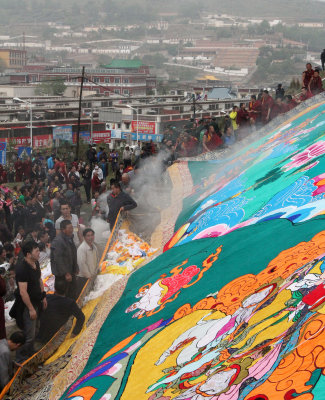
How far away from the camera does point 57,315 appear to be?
281 inches

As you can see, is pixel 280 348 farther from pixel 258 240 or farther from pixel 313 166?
pixel 313 166

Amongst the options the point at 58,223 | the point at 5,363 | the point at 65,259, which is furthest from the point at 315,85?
the point at 5,363

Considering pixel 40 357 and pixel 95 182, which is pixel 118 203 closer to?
pixel 40 357

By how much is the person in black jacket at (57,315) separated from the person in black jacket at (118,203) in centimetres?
282

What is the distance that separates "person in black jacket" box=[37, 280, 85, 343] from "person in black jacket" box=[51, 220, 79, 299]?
1.02ft

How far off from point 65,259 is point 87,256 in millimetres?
713

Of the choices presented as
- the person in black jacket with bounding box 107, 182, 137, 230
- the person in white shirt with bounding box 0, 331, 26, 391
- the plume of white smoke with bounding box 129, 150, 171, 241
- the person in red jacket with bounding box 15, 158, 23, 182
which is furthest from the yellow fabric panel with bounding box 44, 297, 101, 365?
the person in red jacket with bounding box 15, 158, 23, 182

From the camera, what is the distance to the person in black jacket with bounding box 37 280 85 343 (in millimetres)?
6993

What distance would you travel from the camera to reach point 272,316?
4.65 meters

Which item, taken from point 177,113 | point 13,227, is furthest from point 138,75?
point 13,227

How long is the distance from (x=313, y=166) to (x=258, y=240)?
5.95ft

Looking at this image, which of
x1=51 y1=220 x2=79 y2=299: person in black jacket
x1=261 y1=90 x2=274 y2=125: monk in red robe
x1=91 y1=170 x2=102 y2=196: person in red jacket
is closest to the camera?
x1=51 y1=220 x2=79 y2=299: person in black jacket

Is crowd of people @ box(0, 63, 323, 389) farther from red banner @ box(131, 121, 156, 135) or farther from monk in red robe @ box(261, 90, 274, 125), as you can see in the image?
red banner @ box(131, 121, 156, 135)

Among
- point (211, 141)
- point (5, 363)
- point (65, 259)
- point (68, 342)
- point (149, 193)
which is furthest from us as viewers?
point (211, 141)
